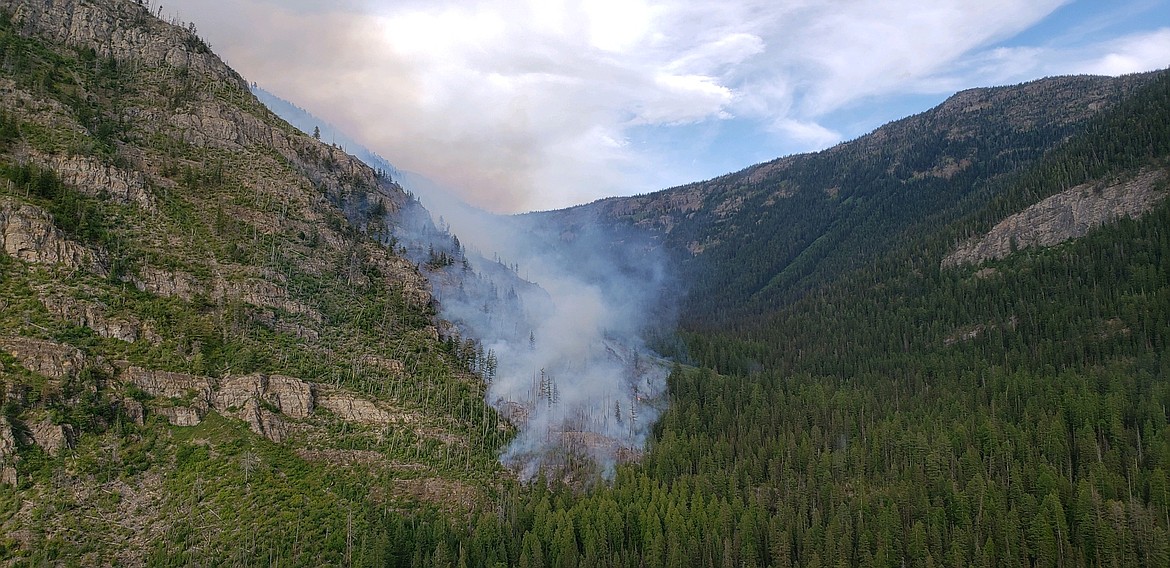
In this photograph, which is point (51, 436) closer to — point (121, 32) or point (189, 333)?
point (189, 333)

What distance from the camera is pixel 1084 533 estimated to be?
101000 mm

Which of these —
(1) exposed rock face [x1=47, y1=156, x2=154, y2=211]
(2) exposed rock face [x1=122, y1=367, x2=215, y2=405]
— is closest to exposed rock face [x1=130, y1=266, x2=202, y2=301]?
(1) exposed rock face [x1=47, y1=156, x2=154, y2=211]

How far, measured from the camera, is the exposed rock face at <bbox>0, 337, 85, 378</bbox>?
338ft

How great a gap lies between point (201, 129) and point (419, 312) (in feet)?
240

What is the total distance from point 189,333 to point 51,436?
29365 millimetres

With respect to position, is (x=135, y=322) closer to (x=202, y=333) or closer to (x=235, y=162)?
(x=202, y=333)

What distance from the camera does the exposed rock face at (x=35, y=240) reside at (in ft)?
377

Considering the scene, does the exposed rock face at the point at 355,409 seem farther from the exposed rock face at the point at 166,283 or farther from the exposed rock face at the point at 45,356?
the exposed rock face at the point at 45,356

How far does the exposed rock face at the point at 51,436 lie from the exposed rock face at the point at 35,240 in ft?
110

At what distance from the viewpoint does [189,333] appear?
124 meters

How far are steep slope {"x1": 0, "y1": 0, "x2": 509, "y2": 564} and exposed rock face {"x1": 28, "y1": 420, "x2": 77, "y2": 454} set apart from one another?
0.70ft

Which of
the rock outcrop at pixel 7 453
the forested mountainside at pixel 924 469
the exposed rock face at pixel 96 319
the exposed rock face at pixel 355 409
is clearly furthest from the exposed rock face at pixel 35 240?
the forested mountainside at pixel 924 469

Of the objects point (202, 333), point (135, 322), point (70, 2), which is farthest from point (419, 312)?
point (70, 2)

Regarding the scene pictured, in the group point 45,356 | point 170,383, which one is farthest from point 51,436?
point 170,383
